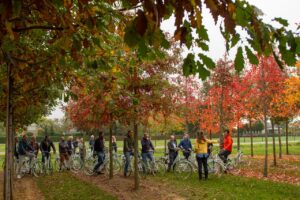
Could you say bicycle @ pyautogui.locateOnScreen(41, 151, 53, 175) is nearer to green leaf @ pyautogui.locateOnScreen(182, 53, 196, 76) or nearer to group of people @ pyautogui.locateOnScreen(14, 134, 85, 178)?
group of people @ pyautogui.locateOnScreen(14, 134, 85, 178)

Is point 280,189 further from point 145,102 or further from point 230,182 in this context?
point 145,102

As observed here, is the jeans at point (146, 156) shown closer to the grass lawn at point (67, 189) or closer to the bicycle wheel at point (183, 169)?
the bicycle wheel at point (183, 169)

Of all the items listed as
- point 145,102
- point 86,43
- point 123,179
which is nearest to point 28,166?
point 123,179

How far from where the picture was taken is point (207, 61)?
331 centimetres

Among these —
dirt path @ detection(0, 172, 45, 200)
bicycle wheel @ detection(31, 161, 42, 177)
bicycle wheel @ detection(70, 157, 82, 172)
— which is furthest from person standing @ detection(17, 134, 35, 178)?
bicycle wheel @ detection(70, 157, 82, 172)

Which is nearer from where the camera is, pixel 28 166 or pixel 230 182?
pixel 230 182

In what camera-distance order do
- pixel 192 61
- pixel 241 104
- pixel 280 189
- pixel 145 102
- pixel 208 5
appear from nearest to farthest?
pixel 208 5
pixel 192 61
pixel 280 189
pixel 145 102
pixel 241 104

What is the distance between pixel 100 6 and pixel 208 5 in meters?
2.35

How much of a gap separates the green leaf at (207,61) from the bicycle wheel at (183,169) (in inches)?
484

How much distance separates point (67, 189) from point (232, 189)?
18.1ft

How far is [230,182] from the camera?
44.3ft

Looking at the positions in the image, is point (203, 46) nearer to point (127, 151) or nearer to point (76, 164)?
point (127, 151)

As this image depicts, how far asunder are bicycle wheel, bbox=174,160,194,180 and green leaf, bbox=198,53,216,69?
12.3m

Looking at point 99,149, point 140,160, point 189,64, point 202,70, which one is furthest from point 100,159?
point 202,70
